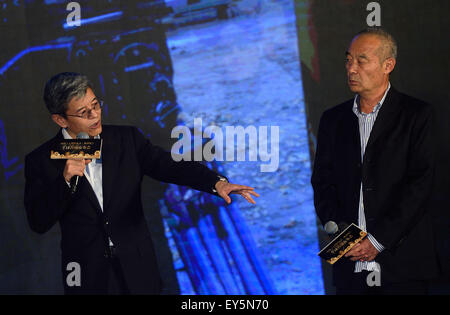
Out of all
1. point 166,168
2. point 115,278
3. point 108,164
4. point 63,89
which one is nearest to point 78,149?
point 108,164

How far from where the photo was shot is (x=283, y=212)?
4.31 meters

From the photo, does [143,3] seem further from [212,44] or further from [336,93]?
[336,93]

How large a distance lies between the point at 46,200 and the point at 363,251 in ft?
5.06

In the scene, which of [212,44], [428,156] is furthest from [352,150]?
[212,44]

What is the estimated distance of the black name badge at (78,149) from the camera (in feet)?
8.30

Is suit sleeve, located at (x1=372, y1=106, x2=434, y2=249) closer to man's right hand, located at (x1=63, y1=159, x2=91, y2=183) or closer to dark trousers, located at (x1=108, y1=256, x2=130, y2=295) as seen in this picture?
dark trousers, located at (x1=108, y1=256, x2=130, y2=295)

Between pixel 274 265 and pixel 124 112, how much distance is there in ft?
5.68

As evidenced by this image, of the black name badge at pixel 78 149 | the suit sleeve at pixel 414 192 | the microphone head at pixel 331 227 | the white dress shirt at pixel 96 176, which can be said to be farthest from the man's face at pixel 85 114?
the suit sleeve at pixel 414 192

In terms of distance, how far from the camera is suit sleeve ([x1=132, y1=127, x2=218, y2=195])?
2.99 metres

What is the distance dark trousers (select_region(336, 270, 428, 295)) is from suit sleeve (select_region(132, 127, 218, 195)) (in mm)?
884

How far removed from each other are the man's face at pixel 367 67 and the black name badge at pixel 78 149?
1.30 m

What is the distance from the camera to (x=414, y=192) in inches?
101

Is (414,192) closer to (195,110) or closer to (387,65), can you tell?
(387,65)
